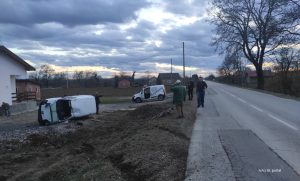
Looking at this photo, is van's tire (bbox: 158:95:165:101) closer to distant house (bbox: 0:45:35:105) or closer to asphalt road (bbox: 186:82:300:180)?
distant house (bbox: 0:45:35:105)

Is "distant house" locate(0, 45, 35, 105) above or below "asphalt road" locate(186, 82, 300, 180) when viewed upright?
above

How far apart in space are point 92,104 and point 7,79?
12.2 m

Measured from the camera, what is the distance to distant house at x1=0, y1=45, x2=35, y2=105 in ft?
127

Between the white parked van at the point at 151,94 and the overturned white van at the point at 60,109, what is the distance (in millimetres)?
29811

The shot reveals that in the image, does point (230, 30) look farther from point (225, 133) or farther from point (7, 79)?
point (225, 133)

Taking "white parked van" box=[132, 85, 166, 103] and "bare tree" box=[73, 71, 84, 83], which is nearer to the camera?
"white parked van" box=[132, 85, 166, 103]

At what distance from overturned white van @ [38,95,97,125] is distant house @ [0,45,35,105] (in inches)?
415

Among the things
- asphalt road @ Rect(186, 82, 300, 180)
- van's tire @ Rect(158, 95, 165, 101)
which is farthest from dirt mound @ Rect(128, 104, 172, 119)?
van's tire @ Rect(158, 95, 165, 101)

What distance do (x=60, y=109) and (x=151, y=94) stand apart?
102 feet

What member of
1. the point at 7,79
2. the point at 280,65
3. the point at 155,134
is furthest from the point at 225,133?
the point at 280,65

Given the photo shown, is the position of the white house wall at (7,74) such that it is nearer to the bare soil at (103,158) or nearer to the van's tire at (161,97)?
the bare soil at (103,158)

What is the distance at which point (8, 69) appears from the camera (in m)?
40.3

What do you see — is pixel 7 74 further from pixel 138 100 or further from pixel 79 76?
pixel 79 76

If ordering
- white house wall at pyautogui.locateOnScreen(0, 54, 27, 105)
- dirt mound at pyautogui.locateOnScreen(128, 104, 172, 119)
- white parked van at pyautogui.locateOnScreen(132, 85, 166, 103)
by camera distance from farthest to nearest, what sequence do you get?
white parked van at pyautogui.locateOnScreen(132, 85, 166, 103) < white house wall at pyautogui.locateOnScreen(0, 54, 27, 105) < dirt mound at pyautogui.locateOnScreen(128, 104, 172, 119)
